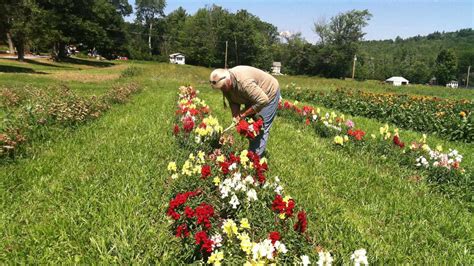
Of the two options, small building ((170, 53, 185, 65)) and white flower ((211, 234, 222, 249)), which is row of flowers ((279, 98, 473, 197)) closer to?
white flower ((211, 234, 222, 249))

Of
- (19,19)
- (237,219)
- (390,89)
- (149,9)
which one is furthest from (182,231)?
(149,9)

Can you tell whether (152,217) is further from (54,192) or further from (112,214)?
(54,192)

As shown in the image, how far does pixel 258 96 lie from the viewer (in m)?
5.20

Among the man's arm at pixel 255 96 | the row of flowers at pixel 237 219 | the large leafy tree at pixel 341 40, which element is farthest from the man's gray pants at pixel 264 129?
the large leafy tree at pixel 341 40

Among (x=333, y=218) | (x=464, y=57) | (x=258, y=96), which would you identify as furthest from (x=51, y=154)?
(x=464, y=57)

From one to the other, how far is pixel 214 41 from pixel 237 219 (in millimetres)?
73134

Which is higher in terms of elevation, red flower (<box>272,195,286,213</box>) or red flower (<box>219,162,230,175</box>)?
red flower (<box>219,162,230,175</box>)

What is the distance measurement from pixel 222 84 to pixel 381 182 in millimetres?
2896

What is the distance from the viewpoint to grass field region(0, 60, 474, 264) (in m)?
3.39

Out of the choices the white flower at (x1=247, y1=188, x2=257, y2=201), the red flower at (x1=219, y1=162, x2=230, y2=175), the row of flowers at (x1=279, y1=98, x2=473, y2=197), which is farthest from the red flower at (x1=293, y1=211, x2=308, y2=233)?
the row of flowers at (x1=279, y1=98, x2=473, y2=197)

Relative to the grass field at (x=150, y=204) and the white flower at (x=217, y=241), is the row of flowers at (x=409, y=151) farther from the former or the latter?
the white flower at (x=217, y=241)

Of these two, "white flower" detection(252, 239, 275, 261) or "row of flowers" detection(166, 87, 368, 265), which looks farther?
"row of flowers" detection(166, 87, 368, 265)

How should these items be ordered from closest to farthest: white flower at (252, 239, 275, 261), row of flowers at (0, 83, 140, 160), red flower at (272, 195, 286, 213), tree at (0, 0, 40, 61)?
white flower at (252, 239, 275, 261), red flower at (272, 195, 286, 213), row of flowers at (0, 83, 140, 160), tree at (0, 0, 40, 61)

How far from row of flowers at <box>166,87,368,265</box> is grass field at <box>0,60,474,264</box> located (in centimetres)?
27
